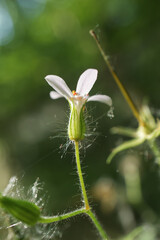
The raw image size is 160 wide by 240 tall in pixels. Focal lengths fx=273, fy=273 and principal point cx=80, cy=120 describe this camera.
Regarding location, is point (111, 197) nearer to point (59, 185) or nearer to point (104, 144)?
point (104, 144)

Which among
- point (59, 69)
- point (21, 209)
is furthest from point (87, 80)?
point (59, 69)

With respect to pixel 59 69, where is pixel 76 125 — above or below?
below

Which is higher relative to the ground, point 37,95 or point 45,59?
point 45,59

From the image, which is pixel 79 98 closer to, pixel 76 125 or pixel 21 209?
pixel 76 125

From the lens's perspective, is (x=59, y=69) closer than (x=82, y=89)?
No

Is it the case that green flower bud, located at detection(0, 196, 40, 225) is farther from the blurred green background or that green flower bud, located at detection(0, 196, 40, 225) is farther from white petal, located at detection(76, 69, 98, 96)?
the blurred green background

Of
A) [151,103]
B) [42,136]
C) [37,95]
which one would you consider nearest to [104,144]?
[151,103]
